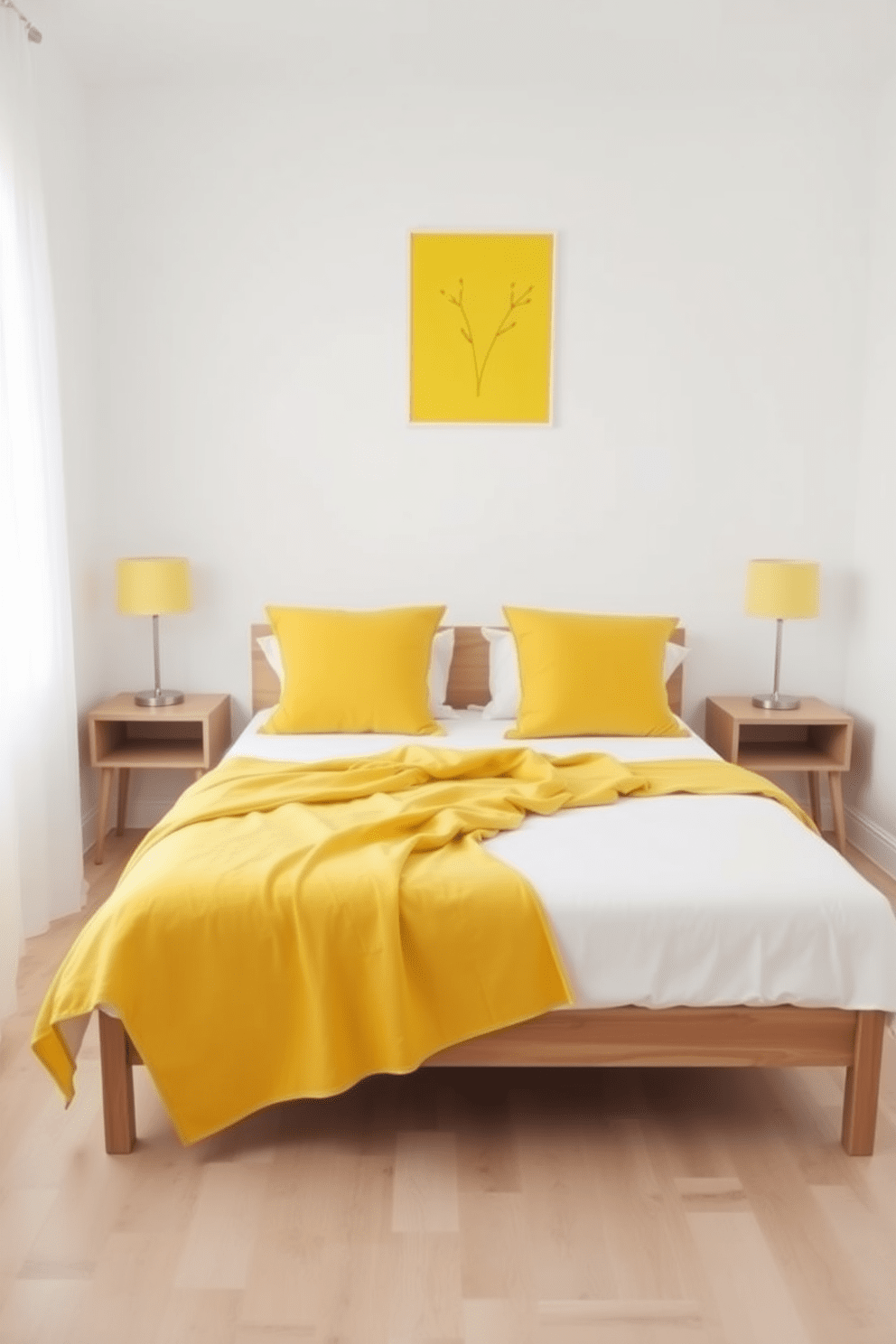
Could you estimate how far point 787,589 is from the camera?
4348 millimetres

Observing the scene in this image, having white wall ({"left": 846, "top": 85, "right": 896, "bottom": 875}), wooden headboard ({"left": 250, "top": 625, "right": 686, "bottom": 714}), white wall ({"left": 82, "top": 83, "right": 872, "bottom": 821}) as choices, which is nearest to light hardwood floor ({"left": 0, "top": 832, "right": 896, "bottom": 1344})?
white wall ({"left": 846, "top": 85, "right": 896, "bottom": 875})

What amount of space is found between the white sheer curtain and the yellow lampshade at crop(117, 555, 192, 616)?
354mm

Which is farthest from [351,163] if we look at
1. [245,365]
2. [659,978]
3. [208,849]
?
[659,978]

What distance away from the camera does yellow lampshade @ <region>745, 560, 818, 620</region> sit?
14.3ft

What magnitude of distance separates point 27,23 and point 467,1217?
11.0 feet

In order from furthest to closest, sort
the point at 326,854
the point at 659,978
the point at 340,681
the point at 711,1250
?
the point at 340,681, the point at 326,854, the point at 659,978, the point at 711,1250

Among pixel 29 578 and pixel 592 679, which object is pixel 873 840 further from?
pixel 29 578

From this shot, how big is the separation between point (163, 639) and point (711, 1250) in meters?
3.16

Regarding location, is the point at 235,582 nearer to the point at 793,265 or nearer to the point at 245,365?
the point at 245,365

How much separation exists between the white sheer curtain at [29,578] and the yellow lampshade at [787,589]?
7.81ft

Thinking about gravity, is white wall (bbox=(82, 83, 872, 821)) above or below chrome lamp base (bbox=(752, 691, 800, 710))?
above

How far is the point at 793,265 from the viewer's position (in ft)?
14.8

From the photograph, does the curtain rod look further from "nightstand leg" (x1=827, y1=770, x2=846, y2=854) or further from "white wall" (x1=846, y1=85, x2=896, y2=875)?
"nightstand leg" (x1=827, y1=770, x2=846, y2=854)

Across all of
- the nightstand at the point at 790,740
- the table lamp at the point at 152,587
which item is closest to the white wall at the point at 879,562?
the nightstand at the point at 790,740
